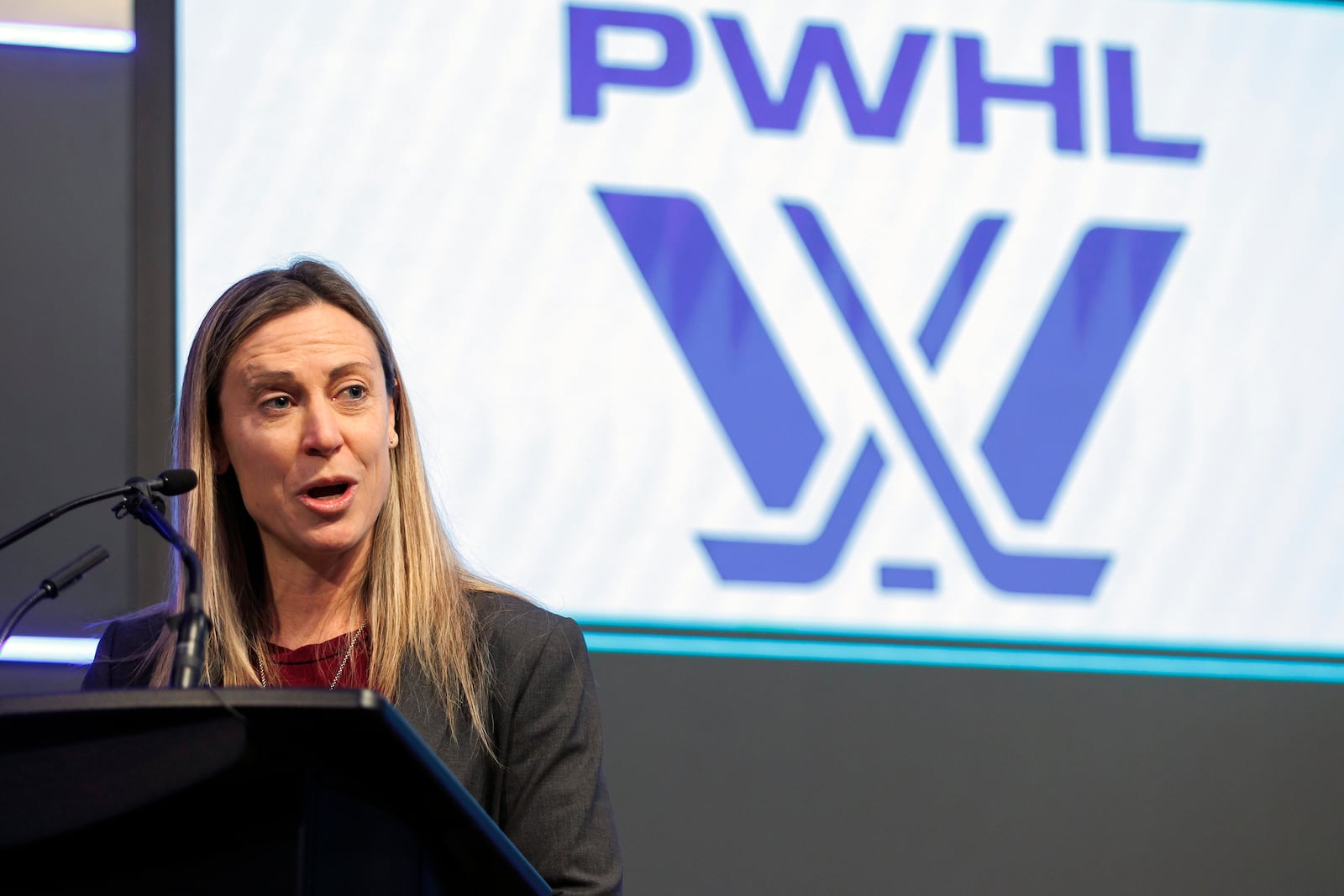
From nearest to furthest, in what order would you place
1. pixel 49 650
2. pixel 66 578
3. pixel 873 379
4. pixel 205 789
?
pixel 205 789 < pixel 66 578 < pixel 49 650 < pixel 873 379

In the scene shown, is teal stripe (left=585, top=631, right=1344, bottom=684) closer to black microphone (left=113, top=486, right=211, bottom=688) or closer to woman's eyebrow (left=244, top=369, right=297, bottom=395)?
woman's eyebrow (left=244, top=369, right=297, bottom=395)

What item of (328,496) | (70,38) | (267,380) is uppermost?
(70,38)

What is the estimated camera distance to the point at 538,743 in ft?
5.96

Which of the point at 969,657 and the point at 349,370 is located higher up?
the point at 349,370

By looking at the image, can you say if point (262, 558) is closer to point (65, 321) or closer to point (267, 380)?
point (267, 380)

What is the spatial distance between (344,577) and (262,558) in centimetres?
18

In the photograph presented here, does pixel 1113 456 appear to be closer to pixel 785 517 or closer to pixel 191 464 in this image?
pixel 785 517

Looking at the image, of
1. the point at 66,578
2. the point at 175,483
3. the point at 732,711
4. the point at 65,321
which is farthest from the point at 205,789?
the point at 65,321

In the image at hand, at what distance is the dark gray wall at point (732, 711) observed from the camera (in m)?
2.84

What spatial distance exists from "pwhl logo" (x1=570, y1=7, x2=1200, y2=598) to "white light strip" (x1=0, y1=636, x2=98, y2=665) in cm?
127

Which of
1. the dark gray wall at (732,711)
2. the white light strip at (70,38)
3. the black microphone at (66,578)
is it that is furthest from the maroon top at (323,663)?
the white light strip at (70,38)

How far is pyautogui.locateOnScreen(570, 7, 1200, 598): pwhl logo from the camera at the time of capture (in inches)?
117

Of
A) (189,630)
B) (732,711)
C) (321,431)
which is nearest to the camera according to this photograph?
(189,630)

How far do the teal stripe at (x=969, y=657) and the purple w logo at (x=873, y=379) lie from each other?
14 centimetres
